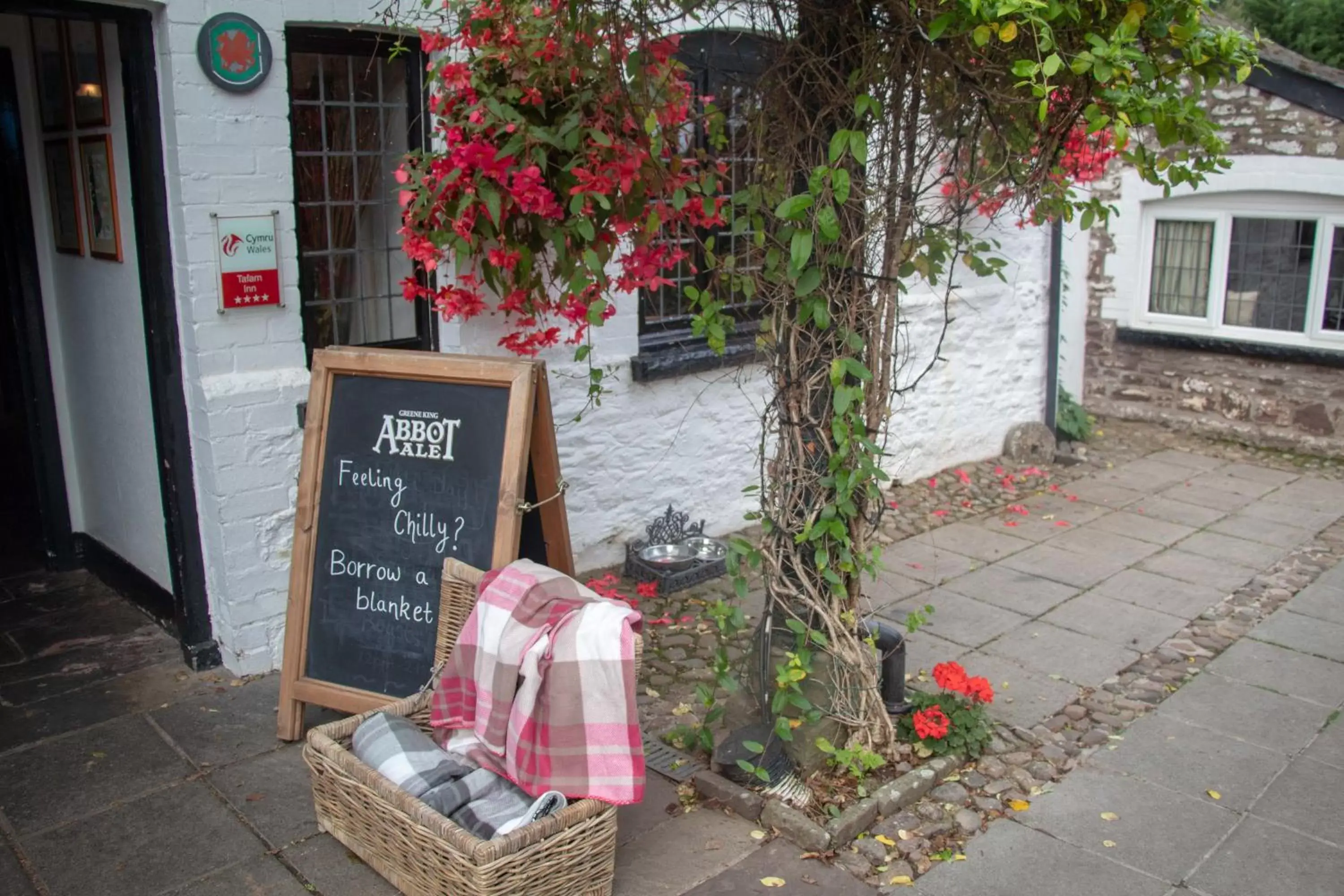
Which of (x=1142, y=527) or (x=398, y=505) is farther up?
(x=398, y=505)

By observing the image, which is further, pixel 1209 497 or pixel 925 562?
pixel 1209 497

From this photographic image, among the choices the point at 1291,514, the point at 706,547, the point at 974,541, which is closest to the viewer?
the point at 706,547

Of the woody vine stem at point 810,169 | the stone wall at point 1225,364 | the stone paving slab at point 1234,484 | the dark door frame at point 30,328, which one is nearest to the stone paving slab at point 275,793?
the woody vine stem at point 810,169

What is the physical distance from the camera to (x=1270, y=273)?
9.03 m

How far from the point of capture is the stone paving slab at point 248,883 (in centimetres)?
338

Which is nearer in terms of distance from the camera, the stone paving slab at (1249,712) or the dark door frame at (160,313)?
the dark door frame at (160,313)

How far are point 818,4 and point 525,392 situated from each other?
1.58 metres

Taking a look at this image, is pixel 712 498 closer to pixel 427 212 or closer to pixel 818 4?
pixel 427 212

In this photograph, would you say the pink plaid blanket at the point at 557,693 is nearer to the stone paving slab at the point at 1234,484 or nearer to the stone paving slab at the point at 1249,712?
the stone paving slab at the point at 1249,712

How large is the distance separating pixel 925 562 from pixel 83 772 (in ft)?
14.0

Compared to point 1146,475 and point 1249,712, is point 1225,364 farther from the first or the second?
point 1249,712

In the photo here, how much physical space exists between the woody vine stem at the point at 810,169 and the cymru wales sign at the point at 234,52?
2.09ft

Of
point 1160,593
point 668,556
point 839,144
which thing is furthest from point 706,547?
point 839,144

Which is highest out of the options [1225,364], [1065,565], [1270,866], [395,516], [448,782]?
[395,516]
